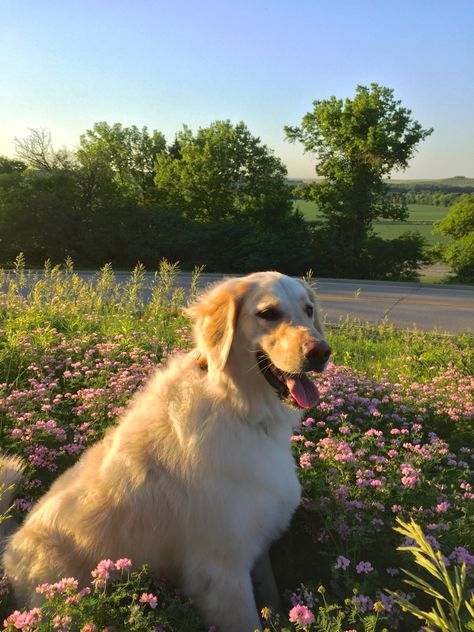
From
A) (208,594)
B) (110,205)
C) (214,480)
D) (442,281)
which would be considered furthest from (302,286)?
(110,205)

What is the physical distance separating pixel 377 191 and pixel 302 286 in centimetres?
2212

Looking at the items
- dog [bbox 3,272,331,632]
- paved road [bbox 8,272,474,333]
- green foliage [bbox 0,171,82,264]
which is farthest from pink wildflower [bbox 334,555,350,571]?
green foliage [bbox 0,171,82,264]

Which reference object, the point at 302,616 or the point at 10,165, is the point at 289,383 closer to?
the point at 302,616

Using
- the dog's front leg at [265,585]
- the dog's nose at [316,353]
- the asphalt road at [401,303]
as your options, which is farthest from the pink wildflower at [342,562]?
the asphalt road at [401,303]

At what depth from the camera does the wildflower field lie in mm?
1922

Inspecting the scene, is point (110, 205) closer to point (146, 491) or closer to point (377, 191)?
point (377, 191)

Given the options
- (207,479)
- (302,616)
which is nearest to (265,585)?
(207,479)

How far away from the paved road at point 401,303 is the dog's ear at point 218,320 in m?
6.53

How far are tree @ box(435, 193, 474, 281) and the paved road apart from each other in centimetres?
284

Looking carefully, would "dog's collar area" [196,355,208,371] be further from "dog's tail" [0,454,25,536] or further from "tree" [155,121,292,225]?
"tree" [155,121,292,225]

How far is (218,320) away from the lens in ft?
8.09

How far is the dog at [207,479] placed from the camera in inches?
87.7

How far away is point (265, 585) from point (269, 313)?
57.4 inches

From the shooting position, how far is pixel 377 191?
75.7ft
